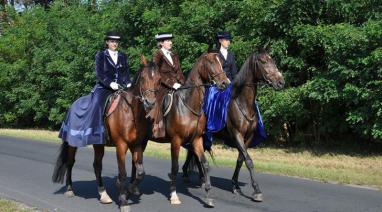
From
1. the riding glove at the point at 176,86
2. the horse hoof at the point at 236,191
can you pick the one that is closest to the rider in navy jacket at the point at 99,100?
the riding glove at the point at 176,86

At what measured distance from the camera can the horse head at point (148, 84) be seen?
7297 mm

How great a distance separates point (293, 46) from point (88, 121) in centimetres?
909

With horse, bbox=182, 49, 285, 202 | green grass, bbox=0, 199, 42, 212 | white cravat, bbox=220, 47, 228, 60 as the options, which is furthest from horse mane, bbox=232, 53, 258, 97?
green grass, bbox=0, 199, 42, 212

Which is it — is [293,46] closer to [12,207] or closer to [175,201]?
[175,201]

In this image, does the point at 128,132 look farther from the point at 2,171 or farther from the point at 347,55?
the point at 347,55

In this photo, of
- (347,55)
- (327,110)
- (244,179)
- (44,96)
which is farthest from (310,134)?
(44,96)

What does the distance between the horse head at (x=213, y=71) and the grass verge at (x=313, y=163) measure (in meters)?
3.89

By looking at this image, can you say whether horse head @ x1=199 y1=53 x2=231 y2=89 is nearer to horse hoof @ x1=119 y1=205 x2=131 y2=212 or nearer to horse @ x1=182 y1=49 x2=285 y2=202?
horse @ x1=182 y1=49 x2=285 y2=202

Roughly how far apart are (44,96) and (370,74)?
20596 millimetres

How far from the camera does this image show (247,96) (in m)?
8.91

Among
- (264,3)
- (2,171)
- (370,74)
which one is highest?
(264,3)

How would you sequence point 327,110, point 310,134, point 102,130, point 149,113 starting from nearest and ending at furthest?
point 149,113 < point 102,130 < point 327,110 < point 310,134

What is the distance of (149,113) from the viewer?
7688 millimetres

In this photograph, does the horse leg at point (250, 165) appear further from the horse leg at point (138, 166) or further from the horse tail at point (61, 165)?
the horse tail at point (61, 165)
